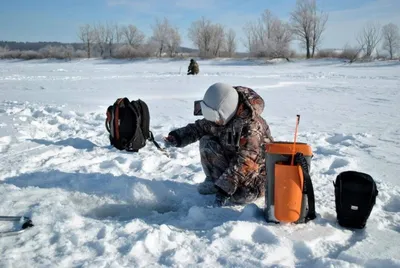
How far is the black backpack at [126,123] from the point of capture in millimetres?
3473

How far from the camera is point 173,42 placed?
51.2 metres

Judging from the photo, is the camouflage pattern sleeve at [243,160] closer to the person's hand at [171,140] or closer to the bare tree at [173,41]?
the person's hand at [171,140]

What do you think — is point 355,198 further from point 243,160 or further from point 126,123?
point 126,123

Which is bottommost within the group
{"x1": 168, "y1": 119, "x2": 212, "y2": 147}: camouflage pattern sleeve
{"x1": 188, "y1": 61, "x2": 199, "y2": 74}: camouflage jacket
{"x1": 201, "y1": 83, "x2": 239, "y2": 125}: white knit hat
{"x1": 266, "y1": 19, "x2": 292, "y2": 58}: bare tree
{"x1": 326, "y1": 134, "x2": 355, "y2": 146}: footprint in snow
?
{"x1": 326, "y1": 134, "x2": 355, "y2": 146}: footprint in snow

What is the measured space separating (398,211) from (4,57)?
5531cm

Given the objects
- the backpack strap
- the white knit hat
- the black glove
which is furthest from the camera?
the black glove

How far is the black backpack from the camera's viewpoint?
3.47 m

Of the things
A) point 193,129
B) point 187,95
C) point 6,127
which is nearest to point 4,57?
point 187,95

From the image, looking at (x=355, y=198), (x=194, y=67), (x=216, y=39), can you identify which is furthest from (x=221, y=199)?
(x=216, y=39)

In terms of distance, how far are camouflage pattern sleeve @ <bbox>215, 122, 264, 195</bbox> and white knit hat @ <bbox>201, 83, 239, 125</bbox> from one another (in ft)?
0.60

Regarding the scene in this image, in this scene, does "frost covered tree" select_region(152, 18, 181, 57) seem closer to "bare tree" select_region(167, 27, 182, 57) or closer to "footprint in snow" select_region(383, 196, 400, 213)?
"bare tree" select_region(167, 27, 182, 57)

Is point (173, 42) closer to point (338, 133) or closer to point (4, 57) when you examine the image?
point (4, 57)

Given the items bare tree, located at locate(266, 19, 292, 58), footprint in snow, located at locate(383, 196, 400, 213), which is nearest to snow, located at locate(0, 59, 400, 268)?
footprint in snow, located at locate(383, 196, 400, 213)

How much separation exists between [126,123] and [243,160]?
159cm
